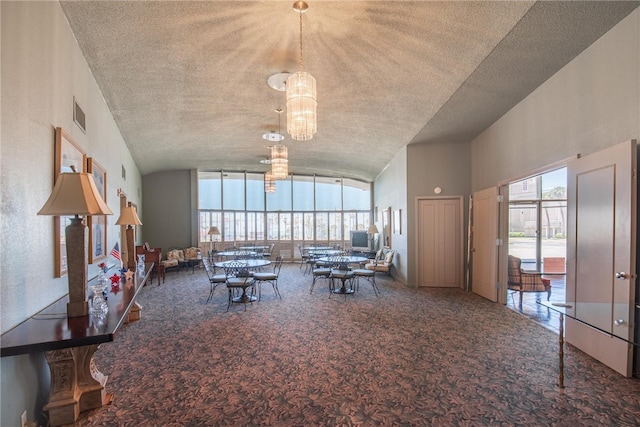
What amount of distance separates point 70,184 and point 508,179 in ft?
18.9

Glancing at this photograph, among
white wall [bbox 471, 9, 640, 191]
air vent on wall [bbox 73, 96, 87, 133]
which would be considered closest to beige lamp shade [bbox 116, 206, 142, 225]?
air vent on wall [bbox 73, 96, 87, 133]

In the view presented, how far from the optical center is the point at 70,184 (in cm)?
212

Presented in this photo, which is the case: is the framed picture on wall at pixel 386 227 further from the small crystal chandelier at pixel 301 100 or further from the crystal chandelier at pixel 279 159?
the small crystal chandelier at pixel 301 100

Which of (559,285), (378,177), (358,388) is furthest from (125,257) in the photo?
(559,285)

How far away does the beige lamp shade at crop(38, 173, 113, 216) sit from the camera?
80.4 inches

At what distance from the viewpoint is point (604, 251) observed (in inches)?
124

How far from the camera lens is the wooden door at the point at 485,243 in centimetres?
563

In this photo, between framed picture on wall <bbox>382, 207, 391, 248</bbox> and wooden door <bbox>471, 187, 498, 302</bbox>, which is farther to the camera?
framed picture on wall <bbox>382, 207, 391, 248</bbox>

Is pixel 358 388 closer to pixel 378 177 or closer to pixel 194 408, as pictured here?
pixel 194 408

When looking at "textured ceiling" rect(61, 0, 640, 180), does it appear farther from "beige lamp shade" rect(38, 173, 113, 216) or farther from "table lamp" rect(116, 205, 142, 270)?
"beige lamp shade" rect(38, 173, 113, 216)

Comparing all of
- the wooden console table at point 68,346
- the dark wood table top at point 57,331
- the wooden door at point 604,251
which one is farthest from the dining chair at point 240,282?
the wooden door at point 604,251

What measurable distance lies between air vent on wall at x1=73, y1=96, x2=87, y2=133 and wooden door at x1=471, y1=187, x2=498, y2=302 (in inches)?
241

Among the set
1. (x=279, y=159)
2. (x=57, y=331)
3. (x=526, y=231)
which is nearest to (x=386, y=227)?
(x=526, y=231)

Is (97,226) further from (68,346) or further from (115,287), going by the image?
(68,346)
